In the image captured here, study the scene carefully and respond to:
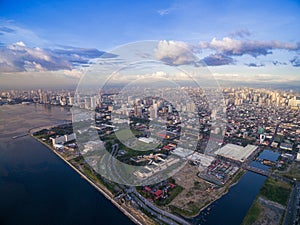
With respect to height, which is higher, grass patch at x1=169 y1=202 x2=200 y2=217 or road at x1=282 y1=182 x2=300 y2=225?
grass patch at x1=169 y1=202 x2=200 y2=217

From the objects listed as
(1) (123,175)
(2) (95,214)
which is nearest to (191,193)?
(1) (123,175)

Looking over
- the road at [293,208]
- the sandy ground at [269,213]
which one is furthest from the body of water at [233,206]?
the road at [293,208]

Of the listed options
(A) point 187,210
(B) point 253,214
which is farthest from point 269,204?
(A) point 187,210

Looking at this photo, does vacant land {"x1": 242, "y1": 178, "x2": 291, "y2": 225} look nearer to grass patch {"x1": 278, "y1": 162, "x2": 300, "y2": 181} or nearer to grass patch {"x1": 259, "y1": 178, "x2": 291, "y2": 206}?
grass patch {"x1": 259, "y1": 178, "x2": 291, "y2": 206}

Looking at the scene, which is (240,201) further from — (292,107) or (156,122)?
(292,107)

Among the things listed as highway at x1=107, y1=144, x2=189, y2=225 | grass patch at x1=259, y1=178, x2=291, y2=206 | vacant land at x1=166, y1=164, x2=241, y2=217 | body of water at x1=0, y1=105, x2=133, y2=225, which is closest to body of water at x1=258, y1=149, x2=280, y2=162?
grass patch at x1=259, y1=178, x2=291, y2=206

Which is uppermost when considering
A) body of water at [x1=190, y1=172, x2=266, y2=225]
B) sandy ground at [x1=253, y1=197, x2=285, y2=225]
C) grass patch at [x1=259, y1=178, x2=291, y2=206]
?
grass patch at [x1=259, y1=178, x2=291, y2=206]

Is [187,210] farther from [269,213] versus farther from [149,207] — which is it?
[269,213]

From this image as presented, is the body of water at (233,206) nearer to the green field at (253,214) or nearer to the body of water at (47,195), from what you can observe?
the green field at (253,214)
